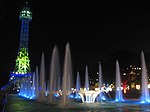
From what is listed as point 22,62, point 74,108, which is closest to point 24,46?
point 22,62

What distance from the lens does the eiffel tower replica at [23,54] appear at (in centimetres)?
10556

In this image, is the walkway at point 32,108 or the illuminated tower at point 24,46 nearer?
the walkway at point 32,108

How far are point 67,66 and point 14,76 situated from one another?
279 feet

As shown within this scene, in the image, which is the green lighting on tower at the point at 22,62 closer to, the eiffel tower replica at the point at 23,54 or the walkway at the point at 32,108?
the eiffel tower replica at the point at 23,54

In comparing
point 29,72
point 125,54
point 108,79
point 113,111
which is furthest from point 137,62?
point 29,72

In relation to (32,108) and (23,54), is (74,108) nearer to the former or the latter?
(32,108)

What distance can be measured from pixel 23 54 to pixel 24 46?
3.97 m

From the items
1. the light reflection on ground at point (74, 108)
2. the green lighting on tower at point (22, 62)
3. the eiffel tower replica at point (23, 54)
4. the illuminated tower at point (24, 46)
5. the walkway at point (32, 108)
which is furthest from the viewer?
the illuminated tower at point (24, 46)

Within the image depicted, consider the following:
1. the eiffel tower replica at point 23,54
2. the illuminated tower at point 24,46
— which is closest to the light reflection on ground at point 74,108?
the eiffel tower replica at point 23,54

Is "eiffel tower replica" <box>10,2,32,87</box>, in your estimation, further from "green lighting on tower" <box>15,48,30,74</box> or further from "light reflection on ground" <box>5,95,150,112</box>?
"light reflection on ground" <box>5,95,150,112</box>

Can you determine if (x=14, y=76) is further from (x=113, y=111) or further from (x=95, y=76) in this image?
(x=113, y=111)

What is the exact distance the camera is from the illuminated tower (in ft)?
352

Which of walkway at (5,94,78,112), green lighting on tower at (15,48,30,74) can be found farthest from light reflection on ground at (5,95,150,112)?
green lighting on tower at (15,48,30,74)

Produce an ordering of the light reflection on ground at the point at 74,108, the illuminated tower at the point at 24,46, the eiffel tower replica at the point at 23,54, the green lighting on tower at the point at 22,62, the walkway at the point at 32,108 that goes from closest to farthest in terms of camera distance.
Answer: the walkway at the point at 32,108 → the light reflection on ground at the point at 74,108 → the eiffel tower replica at the point at 23,54 → the green lighting on tower at the point at 22,62 → the illuminated tower at the point at 24,46
